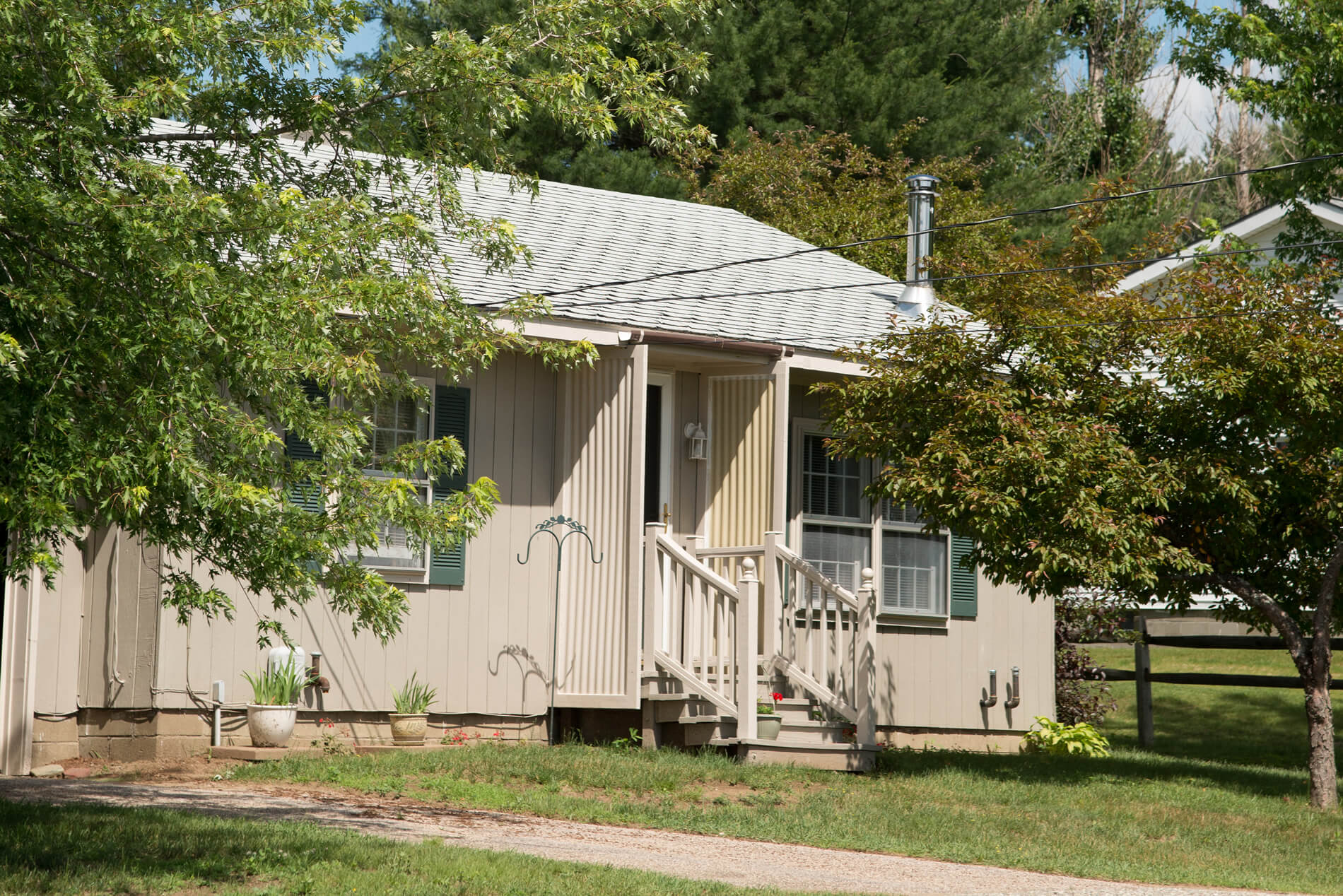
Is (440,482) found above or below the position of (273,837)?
above

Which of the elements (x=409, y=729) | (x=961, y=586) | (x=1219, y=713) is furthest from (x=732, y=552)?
(x=1219, y=713)

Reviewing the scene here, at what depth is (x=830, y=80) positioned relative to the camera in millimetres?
27297

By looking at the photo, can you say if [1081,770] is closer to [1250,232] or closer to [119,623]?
[119,623]

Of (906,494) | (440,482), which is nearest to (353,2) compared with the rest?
(440,482)

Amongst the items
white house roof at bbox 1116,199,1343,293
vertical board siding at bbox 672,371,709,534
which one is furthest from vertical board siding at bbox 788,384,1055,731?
white house roof at bbox 1116,199,1343,293

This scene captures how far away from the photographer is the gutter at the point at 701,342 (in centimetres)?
1225

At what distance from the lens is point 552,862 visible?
767cm

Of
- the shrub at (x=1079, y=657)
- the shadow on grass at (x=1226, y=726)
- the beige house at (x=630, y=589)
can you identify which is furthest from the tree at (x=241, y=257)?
the shadow on grass at (x=1226, y=726)

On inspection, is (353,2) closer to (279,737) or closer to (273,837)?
(273,837)

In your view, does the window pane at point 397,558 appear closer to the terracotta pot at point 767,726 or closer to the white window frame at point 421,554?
the white window frame at point 421,554

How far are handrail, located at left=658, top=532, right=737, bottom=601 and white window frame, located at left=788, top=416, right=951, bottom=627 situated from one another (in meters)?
1.95

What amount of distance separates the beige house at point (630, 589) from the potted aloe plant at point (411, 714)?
0.11 meters

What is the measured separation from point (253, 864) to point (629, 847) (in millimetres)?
2350

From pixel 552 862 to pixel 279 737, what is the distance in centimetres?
405
